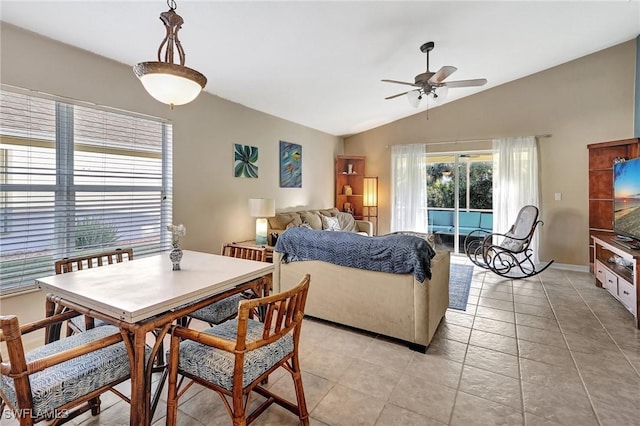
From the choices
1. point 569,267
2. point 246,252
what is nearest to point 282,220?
point 246,252

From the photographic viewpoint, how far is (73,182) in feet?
8.66

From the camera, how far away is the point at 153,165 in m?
3.27

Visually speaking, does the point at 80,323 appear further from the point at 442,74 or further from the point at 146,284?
the point at 442,74

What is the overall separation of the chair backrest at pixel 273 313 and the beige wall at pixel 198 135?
7.80ft

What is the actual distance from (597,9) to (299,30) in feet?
10.8

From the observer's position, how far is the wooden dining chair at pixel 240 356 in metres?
1.25

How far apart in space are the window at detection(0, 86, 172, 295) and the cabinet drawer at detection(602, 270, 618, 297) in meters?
4.98

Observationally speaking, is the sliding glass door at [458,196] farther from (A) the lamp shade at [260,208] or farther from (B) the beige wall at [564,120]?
(A) the lamp shade at [260,208]

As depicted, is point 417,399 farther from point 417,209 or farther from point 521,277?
point 417,209

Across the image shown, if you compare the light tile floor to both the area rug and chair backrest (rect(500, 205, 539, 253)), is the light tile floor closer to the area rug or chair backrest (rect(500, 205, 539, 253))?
the area rug

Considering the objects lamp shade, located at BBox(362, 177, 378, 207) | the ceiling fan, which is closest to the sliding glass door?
lamp shade, located at BBox(362, 177, 378, 207)

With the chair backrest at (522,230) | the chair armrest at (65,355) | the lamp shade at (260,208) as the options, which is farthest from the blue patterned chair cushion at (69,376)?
the chair backrest at (522,230)

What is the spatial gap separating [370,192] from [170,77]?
5395 millimetres

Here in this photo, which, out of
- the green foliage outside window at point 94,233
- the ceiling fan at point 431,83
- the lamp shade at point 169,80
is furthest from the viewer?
the ceiling fan at point 431,83
